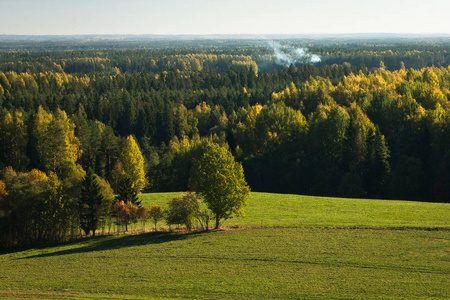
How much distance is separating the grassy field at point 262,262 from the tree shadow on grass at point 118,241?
123 millimetres

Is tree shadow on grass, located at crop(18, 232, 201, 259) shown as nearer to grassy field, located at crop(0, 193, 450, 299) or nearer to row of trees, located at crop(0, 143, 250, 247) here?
grassy field, located at crop(0, 193, 450, 299)

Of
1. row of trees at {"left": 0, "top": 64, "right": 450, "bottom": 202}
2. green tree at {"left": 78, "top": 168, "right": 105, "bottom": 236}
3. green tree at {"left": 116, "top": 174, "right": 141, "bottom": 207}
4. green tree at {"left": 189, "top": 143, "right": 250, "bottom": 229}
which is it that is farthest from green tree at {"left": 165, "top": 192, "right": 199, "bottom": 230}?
row of trees at {"left": 0, "top": 64, "right": 450, "bottom": 202}

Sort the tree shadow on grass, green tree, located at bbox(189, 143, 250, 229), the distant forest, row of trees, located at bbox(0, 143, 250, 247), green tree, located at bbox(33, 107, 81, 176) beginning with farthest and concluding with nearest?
green tree, located at bbox(33, 107, 81, 176) → the distant forest → row of trees, located at bbox(0, 143, 250, 247) → green tree, located at bbox(189, 143, 250, 229) → the tree shadow on grass

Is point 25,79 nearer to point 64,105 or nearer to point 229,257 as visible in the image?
point 64,105

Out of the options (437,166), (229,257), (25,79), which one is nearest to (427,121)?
(437,166)

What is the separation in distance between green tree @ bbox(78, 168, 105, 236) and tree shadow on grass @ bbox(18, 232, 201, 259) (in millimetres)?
1856

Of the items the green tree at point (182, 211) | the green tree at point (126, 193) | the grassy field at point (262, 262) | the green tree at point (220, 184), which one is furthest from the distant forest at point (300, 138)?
the green tree at point (220, 184)

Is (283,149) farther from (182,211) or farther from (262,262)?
(262,262)

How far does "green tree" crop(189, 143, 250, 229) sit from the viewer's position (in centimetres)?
5812

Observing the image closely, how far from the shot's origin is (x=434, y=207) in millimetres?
65250

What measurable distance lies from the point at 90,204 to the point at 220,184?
16414mm

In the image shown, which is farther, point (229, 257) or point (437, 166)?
point (437, 166)

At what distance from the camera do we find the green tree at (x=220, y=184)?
58.1 m

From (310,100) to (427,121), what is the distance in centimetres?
3923
